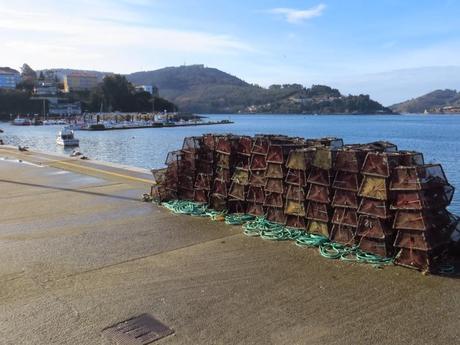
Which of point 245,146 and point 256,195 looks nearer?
point 256,195

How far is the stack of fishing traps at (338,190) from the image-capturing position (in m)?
6.55

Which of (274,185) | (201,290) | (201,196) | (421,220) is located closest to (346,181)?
(421,220)

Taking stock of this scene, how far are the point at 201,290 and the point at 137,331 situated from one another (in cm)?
121

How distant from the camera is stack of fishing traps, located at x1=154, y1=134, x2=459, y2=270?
6551mm

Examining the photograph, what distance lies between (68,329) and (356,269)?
12.4ft

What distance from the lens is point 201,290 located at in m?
5.86

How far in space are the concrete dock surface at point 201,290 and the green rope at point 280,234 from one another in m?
0.19

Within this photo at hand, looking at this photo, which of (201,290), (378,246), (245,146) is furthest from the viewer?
(245,146)

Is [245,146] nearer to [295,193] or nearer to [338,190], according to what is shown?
[295,193]

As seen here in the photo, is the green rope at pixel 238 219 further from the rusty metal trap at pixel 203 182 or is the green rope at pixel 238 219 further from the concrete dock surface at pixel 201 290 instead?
the rusty metal trap at pixel 203 182

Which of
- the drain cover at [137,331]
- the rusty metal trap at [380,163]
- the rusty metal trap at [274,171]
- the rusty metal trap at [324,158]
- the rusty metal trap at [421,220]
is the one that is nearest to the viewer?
the drain cover at [137,331]

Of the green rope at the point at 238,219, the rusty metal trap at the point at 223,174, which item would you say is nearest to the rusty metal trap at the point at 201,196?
the rusty metal trap at the point at 223,174

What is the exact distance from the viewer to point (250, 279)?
617cm

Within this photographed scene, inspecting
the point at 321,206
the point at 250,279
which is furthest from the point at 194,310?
the point at 321,206
